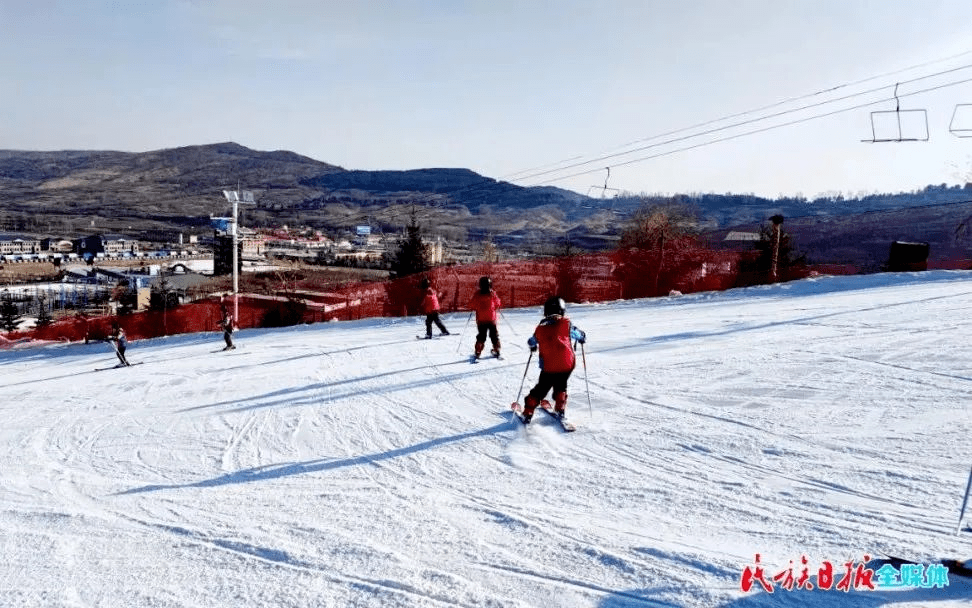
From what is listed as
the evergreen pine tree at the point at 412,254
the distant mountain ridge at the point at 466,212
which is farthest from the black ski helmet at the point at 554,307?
the distant mountain ridge at the point at 466,212

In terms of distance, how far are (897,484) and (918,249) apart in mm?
20115

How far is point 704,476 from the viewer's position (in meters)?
5.42

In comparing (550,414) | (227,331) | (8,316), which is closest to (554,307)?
(550,414)

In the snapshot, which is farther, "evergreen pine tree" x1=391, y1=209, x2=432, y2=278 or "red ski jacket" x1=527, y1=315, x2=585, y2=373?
"evergreen pine tree" x1=391, y1=209, x2=432, y2=278

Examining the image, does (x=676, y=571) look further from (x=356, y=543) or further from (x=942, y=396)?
(x=942, y=396)

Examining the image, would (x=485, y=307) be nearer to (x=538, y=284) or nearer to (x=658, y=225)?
(x=538, y=284)

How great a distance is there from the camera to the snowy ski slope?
397cm

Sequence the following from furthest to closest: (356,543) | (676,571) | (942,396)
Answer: (942,396), (356,543), (676,571)

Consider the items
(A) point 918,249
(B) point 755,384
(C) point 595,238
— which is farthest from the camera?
(C) point 595,238

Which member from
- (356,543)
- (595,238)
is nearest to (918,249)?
(356,543)

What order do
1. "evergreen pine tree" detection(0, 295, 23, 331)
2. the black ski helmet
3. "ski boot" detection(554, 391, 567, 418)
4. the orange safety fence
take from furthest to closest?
"evergreen pine tree" detection(0, 295, 23, 331), the orange safety fence, "ski boot" detection(554, 391, 567, 418), the black ski helmet

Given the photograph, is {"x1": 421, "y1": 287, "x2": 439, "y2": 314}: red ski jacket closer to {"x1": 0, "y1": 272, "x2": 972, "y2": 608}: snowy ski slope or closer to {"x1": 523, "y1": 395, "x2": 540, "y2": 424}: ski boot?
{"x1": 0, "y1": 272, "x2": 972, "y2": 608}: snowy ski slope

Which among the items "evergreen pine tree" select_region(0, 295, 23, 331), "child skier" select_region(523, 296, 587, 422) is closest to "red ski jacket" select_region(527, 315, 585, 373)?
"child skier" select_region(523, 296, 587, 422)

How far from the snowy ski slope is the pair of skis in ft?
0.34
